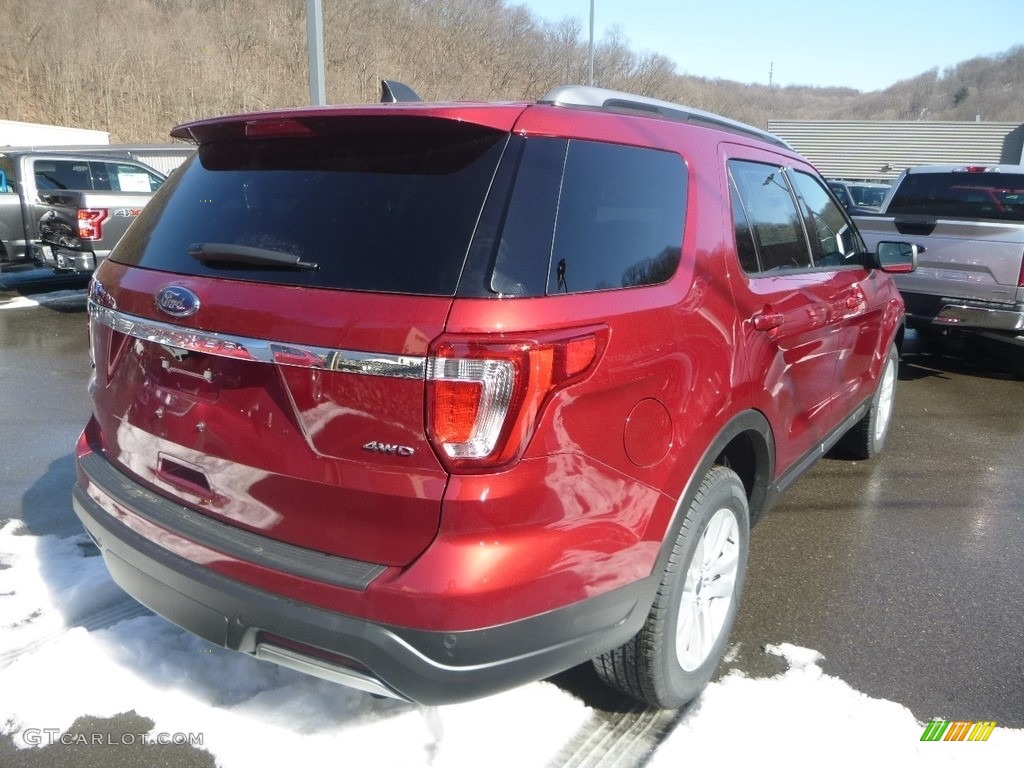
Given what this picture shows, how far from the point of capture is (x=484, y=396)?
1.84 meters

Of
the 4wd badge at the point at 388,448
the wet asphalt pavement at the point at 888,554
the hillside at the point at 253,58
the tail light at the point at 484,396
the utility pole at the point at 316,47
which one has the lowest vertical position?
the wet asphalt pavement at the point at 888,554

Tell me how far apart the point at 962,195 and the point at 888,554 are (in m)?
5.28

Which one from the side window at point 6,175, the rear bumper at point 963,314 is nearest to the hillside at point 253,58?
the side window at point 6,175

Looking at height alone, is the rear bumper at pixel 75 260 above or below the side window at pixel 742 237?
below

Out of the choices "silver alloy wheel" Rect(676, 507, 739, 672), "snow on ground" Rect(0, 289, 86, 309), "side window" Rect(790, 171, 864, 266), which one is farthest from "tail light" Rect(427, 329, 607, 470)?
"snow on ground" Rect(0, 289, 86, 309)

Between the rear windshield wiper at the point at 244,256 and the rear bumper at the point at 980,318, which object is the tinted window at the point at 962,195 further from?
the rear windshield wiper at the point at 244,256

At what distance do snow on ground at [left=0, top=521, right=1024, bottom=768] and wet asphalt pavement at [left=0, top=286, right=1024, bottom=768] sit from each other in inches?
3.9

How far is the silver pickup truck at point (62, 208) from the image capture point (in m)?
9.67

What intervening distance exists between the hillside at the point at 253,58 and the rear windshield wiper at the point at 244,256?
4689 centimetres

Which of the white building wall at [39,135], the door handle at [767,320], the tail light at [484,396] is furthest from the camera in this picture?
the white building wall at [39,135]

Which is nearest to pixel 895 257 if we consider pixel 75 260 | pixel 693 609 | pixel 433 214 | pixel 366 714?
pixel 693 609

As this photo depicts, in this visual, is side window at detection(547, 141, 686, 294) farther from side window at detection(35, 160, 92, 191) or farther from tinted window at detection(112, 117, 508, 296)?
side window at detection(35, 160, 92, 191)

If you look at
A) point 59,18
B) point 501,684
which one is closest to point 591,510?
point 501,684

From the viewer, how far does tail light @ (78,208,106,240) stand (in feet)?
31.4
